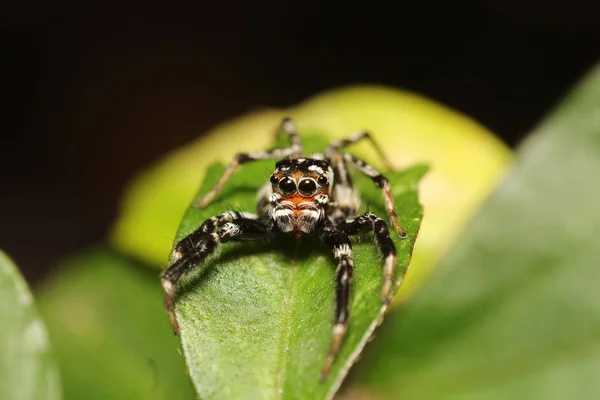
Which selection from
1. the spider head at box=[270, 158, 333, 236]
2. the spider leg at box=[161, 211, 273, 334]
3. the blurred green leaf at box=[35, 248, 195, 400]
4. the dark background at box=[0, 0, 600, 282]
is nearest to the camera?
the spider leg at box=[161, 211, 273, 334]

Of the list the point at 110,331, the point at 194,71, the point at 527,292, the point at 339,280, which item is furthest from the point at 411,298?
the point at 194,71

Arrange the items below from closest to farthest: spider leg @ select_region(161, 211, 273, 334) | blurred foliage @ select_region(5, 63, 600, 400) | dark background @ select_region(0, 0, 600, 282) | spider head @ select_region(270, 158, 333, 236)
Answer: blurred foliage @ select_region(5, 63, 600, 400) < spider leg @ select_region(161, 211, 273, 334) < spider head @ select_region(270, 158, 333, 236) < dark background @ select_region(0, 0, 600, 282)

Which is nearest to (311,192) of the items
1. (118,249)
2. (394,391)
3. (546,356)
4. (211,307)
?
(211,307)

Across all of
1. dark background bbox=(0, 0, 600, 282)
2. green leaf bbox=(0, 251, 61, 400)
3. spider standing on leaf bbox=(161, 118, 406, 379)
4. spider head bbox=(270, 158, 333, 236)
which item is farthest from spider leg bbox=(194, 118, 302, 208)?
dark background bbox=(0, 0, 600, 282)

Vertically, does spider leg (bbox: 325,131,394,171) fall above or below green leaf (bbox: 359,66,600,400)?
above

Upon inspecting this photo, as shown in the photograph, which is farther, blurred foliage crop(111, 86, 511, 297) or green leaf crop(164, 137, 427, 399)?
blurred foliage crop(111, 86, 511, 297)

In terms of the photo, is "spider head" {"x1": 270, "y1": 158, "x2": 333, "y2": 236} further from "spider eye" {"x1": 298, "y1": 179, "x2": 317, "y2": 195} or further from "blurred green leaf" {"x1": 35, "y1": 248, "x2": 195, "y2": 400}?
"blurred green leaf" {"x1": 35, "y1": 248, "x2": 195, "y2": 400}

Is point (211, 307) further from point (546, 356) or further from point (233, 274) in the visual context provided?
point (546, 356)
